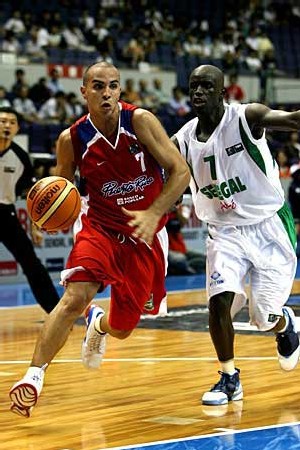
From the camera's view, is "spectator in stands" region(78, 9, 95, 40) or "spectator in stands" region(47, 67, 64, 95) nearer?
"spectator in stands" region(47, 67, 64, 95)

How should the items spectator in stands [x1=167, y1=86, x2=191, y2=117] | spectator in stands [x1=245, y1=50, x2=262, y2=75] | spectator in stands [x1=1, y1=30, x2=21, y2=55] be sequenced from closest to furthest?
spectator in stands [x1=1, y1=30, x2=21, y2=55], spectator in stands [x1=167, y1=86, x2=191, y2=117], spectator in stands [x1=245, y1=50, x2=262, y2=75]

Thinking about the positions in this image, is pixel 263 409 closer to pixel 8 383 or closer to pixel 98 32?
pixel 8 383

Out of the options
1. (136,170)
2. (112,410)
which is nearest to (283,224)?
(136,170)

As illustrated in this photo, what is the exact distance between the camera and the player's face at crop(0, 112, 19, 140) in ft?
32.7

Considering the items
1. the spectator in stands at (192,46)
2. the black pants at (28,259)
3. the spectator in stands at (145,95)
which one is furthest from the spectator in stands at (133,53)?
the black pants at (28,259)

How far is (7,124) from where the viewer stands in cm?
1003

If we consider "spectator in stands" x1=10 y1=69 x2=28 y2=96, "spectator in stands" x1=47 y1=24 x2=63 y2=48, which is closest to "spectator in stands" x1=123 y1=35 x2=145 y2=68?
"spectator in stands" x1=47 y1=24 x2=63 y2=48

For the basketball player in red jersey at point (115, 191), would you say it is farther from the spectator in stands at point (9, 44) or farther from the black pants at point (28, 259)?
the spectator in stands at point (9, 44)

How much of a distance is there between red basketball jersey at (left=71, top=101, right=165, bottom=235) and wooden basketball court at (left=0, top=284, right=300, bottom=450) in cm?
110

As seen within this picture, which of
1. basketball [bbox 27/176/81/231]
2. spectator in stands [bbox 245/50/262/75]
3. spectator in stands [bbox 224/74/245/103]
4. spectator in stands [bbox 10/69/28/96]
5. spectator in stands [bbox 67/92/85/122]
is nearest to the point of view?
basketball [bbox 27/176/81/231]

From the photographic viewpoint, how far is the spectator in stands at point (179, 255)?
50.1 feet

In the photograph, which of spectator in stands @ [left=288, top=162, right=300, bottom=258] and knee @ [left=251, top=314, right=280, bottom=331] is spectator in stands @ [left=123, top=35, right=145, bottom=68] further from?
knee @ [left=251, top=314, right=280, bottom=331]

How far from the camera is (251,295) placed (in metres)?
6.73

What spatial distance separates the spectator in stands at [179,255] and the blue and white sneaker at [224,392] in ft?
28.0
